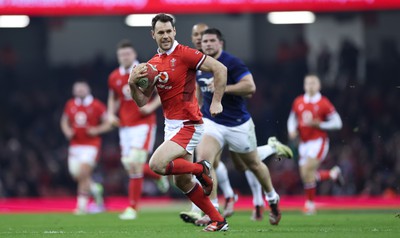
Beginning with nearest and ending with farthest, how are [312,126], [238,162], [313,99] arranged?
[238,162]
[312,126]
[313,99]

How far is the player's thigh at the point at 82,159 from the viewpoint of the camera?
16.9m

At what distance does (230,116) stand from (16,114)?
10.5 metres

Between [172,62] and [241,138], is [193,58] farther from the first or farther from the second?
[241,138]

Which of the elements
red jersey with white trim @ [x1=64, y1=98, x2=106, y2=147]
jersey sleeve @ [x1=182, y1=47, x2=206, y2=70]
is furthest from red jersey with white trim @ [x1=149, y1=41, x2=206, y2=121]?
red jersey with white trim @ [x1=64, y1=98, x2=106, y2=147]

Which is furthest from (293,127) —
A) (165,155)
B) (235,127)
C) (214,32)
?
(165,155)

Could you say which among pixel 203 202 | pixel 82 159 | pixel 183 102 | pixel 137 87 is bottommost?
pixel 203 202

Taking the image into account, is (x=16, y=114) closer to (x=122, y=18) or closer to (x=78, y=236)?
(x=122, y=18)

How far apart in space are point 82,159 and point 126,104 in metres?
2.91

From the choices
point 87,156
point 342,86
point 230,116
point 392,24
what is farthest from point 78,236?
point 392,24

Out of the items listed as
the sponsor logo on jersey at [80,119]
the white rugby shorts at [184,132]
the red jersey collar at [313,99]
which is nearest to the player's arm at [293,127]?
the red jersey collar at [313,99]

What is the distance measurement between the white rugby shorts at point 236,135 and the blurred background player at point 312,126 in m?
4.82

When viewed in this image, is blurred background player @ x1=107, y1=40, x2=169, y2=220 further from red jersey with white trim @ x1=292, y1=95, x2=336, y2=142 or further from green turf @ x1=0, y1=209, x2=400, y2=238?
red jersey with white trim @ x1=292, y1=95, x2=336, y2=142

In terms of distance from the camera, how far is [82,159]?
16.9 metres

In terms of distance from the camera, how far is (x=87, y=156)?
55.6ft
